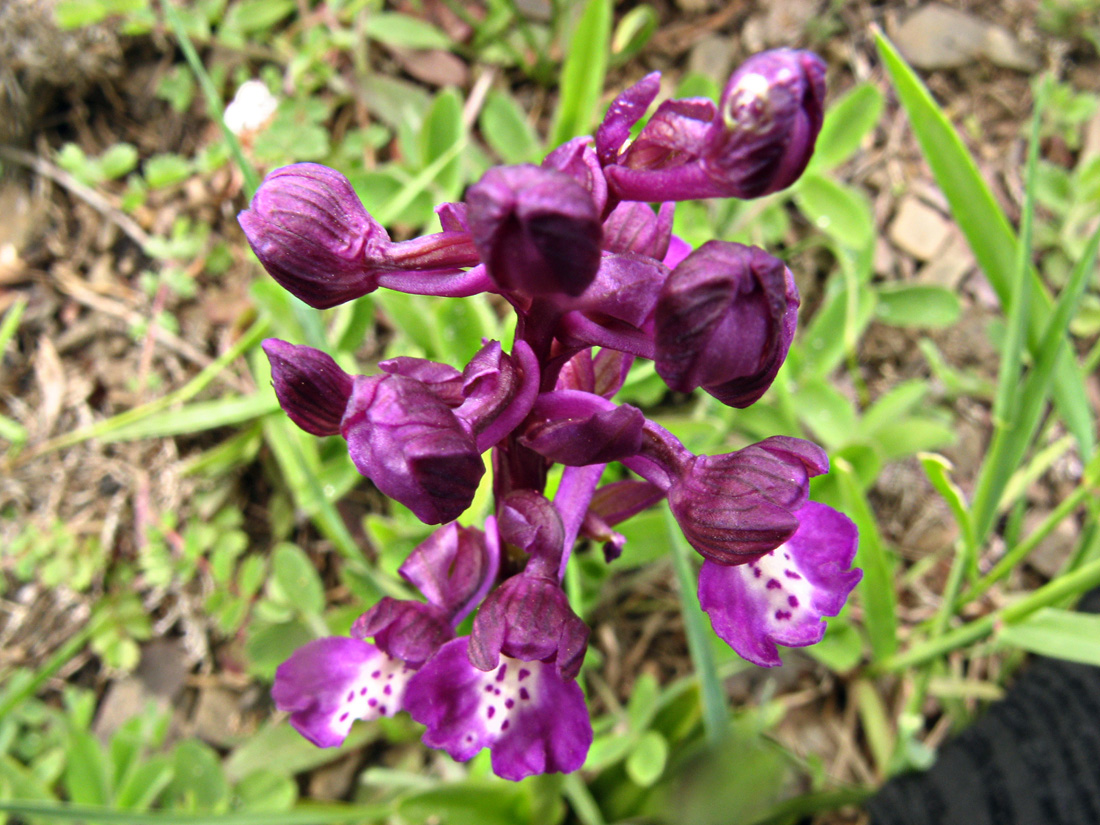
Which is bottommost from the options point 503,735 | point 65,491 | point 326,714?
point 65,491

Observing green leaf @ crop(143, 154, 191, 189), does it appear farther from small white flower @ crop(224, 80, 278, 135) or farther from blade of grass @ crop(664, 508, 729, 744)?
blade of grass @ crop(664, 508, 729, 744)

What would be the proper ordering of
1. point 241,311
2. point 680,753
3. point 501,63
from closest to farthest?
point 680,753
point 241,311
point 501,63

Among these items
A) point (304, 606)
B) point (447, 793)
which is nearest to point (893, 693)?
point (447, 793)

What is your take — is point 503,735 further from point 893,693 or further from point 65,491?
point 65,491

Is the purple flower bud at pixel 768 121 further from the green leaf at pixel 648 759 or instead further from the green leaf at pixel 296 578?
the green leaf at pixel 296 578

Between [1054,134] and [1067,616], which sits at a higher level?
[1054,134]

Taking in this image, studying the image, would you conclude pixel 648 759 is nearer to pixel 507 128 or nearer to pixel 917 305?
pixel 917 305
